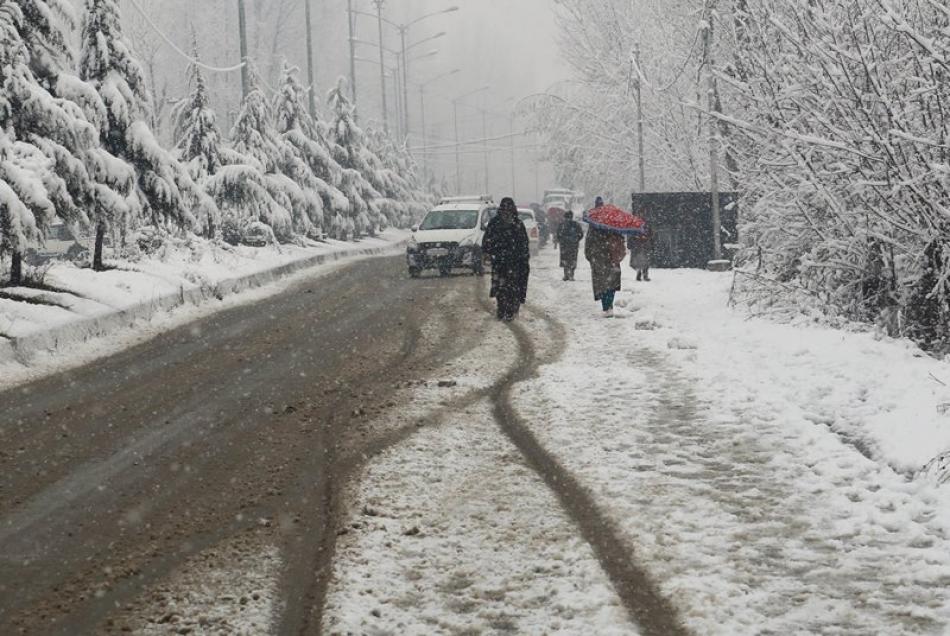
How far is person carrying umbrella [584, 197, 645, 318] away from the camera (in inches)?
637

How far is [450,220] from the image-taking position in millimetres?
27031

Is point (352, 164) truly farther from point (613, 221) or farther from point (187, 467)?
point (187, 467)

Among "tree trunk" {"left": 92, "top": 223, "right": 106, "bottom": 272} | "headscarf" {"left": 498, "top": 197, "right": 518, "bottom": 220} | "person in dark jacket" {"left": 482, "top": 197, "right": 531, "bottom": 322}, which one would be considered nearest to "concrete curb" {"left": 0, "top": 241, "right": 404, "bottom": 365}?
"tree trunk" {"left": 92, "top": 223, "right": 106, "bottom": 272}

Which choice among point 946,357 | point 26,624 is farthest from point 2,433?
point 946,357

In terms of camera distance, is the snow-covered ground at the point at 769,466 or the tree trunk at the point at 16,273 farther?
the tree trunk at the point at 16,273

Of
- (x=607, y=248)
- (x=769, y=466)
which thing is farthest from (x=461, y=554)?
(x=607, y=248)

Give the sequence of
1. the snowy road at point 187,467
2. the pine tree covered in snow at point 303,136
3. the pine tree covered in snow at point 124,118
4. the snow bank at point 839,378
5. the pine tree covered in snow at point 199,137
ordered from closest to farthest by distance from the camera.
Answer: the snowy road at point 187,467 < the snow bank at point 839,378 < the pine tree covered in snow at point 124,118 < the pine tree covered in snow at point 199,137 < the pine tree covered in snow at point 303,136

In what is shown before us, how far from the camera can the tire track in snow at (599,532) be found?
457 centimetres

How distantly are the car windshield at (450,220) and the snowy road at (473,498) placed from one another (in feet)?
47.7

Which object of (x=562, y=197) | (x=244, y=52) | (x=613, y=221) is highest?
(x=244, y=52)

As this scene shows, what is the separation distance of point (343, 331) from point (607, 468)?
8.26 m

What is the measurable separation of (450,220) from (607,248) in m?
11.3

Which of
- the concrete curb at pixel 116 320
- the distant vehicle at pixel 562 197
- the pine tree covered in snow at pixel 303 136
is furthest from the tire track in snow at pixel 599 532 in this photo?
the distant vehicle at pixel 562 197

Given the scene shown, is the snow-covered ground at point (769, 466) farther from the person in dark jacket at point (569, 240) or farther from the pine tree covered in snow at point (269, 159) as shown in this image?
the pine tree covered in snow at point (269, 159)
